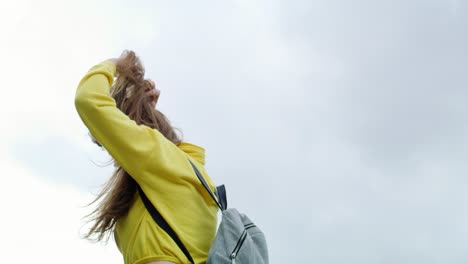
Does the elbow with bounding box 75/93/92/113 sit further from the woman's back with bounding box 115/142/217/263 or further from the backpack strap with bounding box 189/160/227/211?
the backpack strap with bounding box 189/160/227/211

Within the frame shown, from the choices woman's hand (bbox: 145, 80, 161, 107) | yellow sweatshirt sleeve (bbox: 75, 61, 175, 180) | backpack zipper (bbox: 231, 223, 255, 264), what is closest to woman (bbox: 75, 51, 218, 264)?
yellow sweatshirt sleeve (bbox: 75, 61, 175, 180)

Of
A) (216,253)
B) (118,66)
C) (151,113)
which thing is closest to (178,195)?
(216,253)

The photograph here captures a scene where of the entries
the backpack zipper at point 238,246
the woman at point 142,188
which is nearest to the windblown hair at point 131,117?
the woman at point 142,188

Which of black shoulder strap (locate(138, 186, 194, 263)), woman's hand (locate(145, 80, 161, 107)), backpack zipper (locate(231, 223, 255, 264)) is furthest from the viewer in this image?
woman's hand (locate(145, 80, 161, 107))

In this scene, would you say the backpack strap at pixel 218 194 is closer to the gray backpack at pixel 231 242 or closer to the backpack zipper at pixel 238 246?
the gray backpack at pixel 231 242

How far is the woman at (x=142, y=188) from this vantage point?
13.0 ft

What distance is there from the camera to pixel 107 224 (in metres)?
4.32

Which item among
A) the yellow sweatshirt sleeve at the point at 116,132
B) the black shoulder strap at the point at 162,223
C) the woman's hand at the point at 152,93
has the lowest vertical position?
the black shoulder strap at the point at 162,223

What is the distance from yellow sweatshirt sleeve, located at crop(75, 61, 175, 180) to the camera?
13.1ft

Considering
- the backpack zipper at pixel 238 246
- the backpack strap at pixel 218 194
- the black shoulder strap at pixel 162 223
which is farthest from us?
the backpack strap at pixel 218 194

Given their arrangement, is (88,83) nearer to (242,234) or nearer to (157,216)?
(157,216)

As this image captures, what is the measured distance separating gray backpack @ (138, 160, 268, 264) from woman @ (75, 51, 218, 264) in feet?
0.12

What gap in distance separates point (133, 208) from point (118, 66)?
4.16 feet

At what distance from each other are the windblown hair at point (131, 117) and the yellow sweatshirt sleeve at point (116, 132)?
0.87 feet
